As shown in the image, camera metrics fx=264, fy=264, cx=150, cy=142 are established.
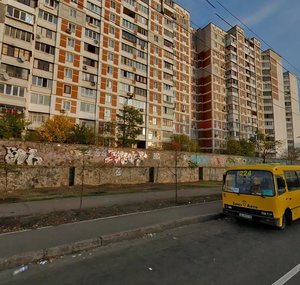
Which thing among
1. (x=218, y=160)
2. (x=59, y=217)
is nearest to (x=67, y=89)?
(x=218, y=160)

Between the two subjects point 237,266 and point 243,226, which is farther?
point 243,226

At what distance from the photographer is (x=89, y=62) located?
44.0 meters

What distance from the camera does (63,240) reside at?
19.9 ft

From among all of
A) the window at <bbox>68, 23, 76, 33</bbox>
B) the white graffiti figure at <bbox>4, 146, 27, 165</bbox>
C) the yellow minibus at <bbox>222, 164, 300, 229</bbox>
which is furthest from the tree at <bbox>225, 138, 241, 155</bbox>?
the yellow minibus at <bbox>222, 164, 300, 229</bbox>

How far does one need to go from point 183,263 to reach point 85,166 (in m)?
14.8

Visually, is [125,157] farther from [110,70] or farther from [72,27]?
[72,27]

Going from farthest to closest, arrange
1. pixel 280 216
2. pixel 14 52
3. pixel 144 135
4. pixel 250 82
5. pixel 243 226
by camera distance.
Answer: pixel 250 82 < pixel 144 135 < pixel 14 52 < pixel 243 226 < pixel 280 216

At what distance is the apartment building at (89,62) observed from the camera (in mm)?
35625

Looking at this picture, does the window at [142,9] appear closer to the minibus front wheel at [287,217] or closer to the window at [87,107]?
the window at [87,107]

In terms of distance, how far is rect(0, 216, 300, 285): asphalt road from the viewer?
4.46 m

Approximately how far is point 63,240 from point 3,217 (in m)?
3.63

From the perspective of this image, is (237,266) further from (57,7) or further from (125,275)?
(57,7)

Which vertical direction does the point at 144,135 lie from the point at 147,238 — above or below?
above

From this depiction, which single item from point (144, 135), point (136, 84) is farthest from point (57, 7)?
Result: point (144, 135)
